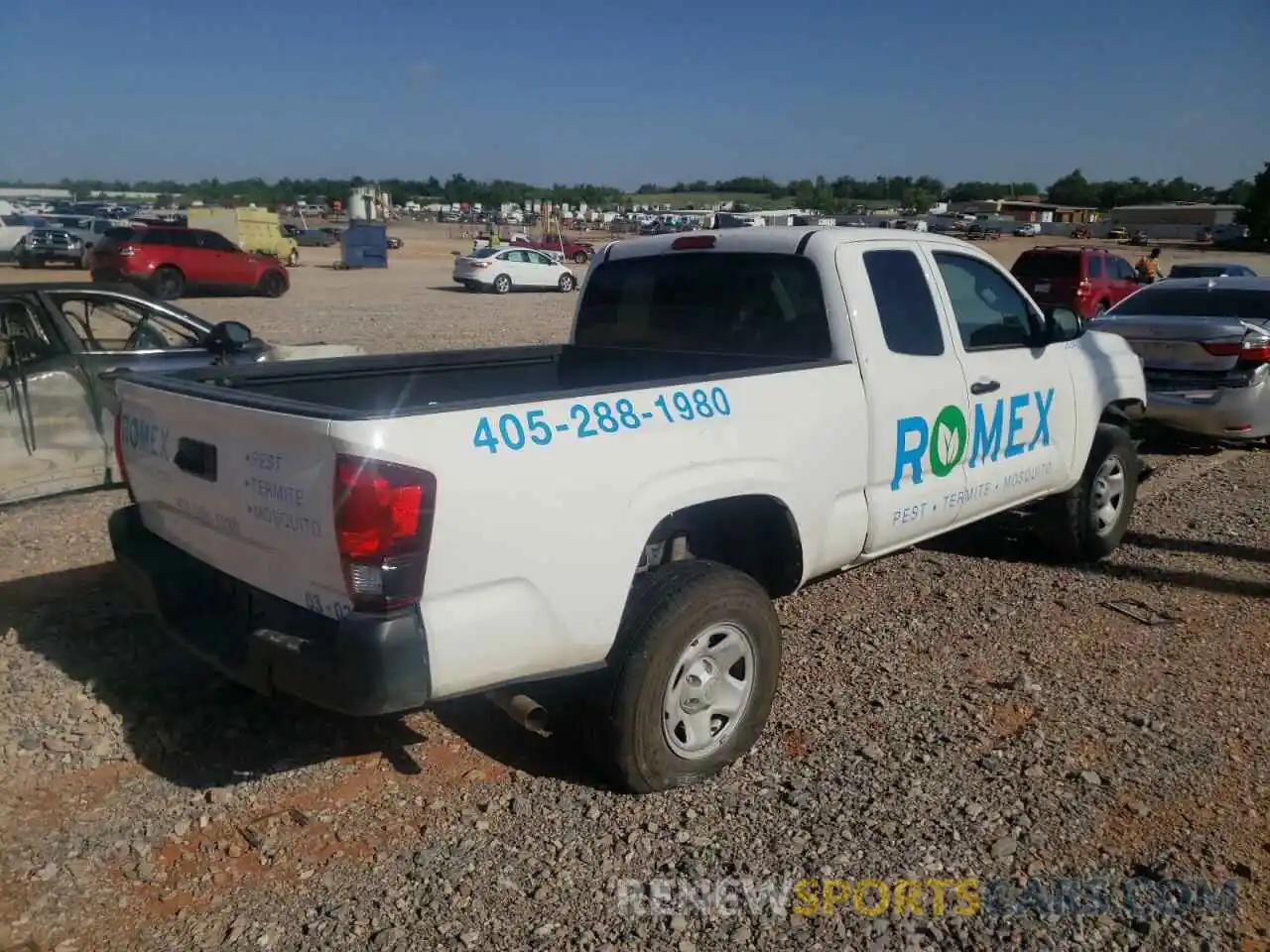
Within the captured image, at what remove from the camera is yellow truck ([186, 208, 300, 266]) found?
43.0 meters

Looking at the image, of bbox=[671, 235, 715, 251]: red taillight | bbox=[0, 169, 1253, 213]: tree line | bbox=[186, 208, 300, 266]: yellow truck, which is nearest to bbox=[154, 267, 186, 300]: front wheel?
bbox=[186, 208, 300, 266]: yellow truck

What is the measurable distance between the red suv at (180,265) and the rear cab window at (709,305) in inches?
904

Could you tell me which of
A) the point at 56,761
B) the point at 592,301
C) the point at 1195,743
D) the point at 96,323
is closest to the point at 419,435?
the point at 56,761

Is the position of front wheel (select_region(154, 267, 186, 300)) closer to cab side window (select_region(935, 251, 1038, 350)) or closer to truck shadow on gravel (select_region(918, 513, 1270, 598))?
truck shadow on gravel (select_region(918, 513, 1270, 598))

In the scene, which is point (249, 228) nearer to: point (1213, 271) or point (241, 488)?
point (1213, 271)

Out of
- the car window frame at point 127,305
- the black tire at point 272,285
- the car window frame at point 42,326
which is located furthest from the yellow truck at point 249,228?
the car window frame at point 42,326

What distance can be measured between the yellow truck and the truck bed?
134 feet

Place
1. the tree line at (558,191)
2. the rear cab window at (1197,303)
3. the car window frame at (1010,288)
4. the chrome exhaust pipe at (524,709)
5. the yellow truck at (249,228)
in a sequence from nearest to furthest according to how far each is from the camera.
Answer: the chrome exhaust pipe at (524,709) → the car window frame at (1010,288) → the rear cab window at (1197,303) → the yellow truck at (249,228) → the tree line at (558,191)

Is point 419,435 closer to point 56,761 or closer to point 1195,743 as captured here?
point 56,761

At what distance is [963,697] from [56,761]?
3.49 metres

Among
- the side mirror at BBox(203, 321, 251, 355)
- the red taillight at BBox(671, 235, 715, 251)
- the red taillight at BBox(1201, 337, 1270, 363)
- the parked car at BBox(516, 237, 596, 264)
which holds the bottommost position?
the parked car at BBox(516, 237, 596, 264)

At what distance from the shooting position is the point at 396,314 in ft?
75.2

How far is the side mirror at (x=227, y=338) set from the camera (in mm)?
6938

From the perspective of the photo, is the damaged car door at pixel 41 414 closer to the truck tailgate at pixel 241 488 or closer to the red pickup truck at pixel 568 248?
the truck tailgate at pixel 241 488
